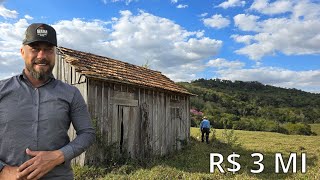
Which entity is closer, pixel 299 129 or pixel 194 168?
pixel 194 168

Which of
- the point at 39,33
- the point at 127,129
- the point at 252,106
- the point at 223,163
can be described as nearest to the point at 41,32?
the point at 39,33

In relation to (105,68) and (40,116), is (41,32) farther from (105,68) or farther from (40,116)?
(105,68)

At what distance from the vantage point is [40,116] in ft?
8.30

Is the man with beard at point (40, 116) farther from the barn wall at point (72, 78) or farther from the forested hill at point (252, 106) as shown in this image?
the forested hill at point (252, 106)

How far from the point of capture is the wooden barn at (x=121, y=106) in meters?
12.2

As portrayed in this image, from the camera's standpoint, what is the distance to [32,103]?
101 inches

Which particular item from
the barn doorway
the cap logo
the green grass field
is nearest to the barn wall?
the green grass field

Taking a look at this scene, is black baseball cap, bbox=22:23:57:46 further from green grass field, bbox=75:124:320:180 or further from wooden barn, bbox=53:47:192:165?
wooden barn, bbox=53:47:192:165

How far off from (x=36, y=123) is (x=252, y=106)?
63.8m

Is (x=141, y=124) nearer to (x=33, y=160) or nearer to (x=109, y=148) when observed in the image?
(x=109, y=148)

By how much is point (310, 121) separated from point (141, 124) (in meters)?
52.7

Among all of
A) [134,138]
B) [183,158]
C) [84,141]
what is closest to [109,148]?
[134,138]

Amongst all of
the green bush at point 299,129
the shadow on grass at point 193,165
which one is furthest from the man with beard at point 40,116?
the green bush at point 299,129


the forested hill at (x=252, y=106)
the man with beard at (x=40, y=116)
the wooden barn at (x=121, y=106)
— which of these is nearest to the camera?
the man with beard at (x=40, y=116)
